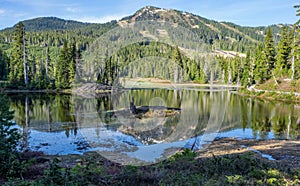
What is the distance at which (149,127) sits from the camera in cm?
2159

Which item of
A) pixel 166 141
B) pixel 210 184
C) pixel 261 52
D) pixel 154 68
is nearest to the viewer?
pixel 210 184

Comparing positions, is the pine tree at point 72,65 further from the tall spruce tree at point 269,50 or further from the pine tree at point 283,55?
the pine tree at point 283,55

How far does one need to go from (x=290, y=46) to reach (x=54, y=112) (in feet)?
157

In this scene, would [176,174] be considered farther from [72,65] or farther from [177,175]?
[72,65]

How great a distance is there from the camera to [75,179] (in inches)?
279

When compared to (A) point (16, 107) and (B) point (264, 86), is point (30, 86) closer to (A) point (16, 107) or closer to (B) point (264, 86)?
(A) point (16, 107)

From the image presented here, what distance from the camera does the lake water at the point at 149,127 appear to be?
44.1 feet

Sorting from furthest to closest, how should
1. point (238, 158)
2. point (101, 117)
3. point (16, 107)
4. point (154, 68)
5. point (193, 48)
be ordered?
point (16, 107) → point (101, 117) → point (154, 68) → point (193, 48) → point (238, 158)

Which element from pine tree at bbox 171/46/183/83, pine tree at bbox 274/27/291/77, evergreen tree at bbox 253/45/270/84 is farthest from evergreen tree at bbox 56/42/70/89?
pine tree at bbox 171/46/183/83

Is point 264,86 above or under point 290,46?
under

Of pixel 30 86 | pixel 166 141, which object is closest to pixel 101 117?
pixel 166 141

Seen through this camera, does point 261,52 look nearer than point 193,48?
No

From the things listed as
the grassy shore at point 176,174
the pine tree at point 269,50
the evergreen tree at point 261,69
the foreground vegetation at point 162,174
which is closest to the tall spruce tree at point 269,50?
the pine tree at point 269,50

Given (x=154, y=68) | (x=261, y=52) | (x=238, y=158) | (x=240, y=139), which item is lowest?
(x=240, y=139)
